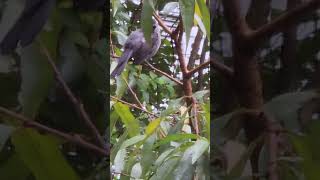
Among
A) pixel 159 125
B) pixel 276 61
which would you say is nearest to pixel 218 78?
pixel 276 61

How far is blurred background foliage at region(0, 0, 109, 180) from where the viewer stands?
50 cm

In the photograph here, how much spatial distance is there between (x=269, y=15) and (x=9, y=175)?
13.8 inches

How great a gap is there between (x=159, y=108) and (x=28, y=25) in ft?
2.96

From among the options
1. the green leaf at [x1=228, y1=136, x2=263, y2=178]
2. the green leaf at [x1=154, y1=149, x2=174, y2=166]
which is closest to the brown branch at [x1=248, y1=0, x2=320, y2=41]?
the green leaf at [x1=228, y1=136, x2=263, y2=178]

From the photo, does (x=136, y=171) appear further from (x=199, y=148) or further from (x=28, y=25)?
(x=28, y=25)

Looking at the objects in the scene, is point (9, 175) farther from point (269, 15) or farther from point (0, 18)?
point (269, 15)

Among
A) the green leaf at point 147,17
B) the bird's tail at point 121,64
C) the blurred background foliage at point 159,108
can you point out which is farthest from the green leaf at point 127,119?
the green leaf at point 147,17

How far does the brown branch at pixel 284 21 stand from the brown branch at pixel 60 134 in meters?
0.22

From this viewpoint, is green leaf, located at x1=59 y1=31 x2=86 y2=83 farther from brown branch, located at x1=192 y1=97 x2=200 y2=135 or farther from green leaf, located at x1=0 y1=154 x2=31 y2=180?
brown branch, located at x1=192 y1=97 x2=200 y2=135

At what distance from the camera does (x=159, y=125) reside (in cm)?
99

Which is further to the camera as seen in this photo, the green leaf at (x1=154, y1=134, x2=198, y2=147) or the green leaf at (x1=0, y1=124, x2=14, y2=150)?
the green leaf at (x1=154, y1=134, x2=198, y2=147)

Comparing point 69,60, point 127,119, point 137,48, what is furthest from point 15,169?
point 137,48

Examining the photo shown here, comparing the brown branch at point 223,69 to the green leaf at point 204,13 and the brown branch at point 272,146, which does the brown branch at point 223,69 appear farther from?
the green leaf at point 204,13

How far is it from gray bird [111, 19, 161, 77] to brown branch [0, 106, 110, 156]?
0.55m
